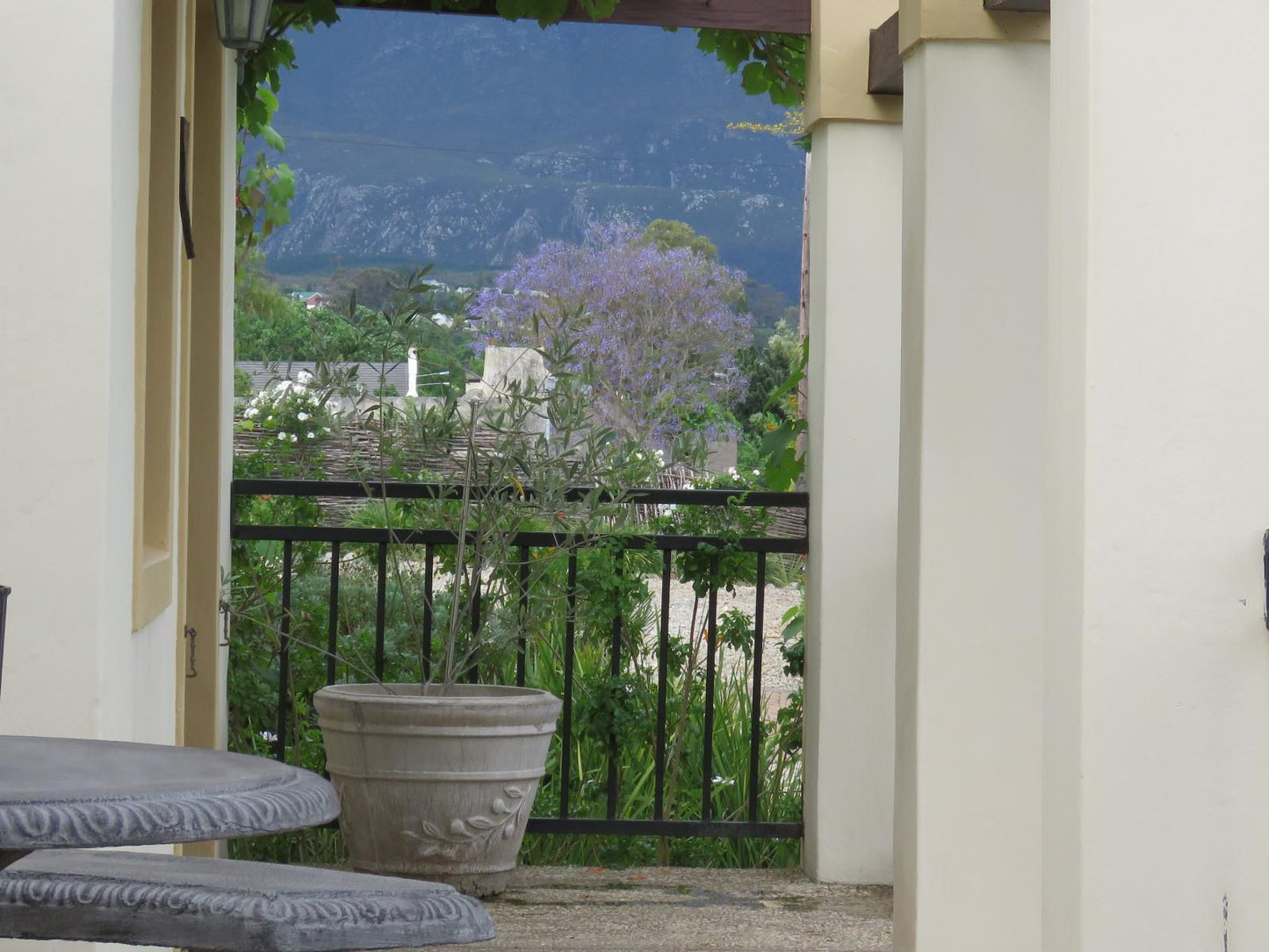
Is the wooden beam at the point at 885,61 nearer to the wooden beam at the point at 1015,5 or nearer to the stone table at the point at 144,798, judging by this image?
the wooden beam at the point at 1015,5

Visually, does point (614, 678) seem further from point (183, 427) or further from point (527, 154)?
point (527, 154)

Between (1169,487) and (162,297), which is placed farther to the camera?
(162,297)

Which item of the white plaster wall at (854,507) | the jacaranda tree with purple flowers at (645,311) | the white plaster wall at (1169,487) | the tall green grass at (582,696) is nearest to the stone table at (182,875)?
the white plaster wall at (1169,487)

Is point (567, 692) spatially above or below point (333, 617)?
below

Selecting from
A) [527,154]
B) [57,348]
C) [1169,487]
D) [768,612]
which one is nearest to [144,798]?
[57,348]

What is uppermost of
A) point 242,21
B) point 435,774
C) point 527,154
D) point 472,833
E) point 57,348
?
point 527,154

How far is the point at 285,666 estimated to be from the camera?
471 centimetres

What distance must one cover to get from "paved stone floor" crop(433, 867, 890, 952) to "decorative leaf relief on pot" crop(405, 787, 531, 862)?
18 centimetres

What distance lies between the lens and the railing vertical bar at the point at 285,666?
15.0 feet

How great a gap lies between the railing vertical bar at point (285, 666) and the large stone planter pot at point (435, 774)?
535 millimetres

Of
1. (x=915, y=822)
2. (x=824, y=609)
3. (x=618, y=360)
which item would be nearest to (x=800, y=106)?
(x=824, y=609)

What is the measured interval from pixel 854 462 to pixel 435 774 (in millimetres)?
1590

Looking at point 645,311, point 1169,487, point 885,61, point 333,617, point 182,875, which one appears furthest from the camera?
point 645,311

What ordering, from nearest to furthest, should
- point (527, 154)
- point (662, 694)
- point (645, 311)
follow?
point (662, 694) < point (645, 311) < point (527, 154)
